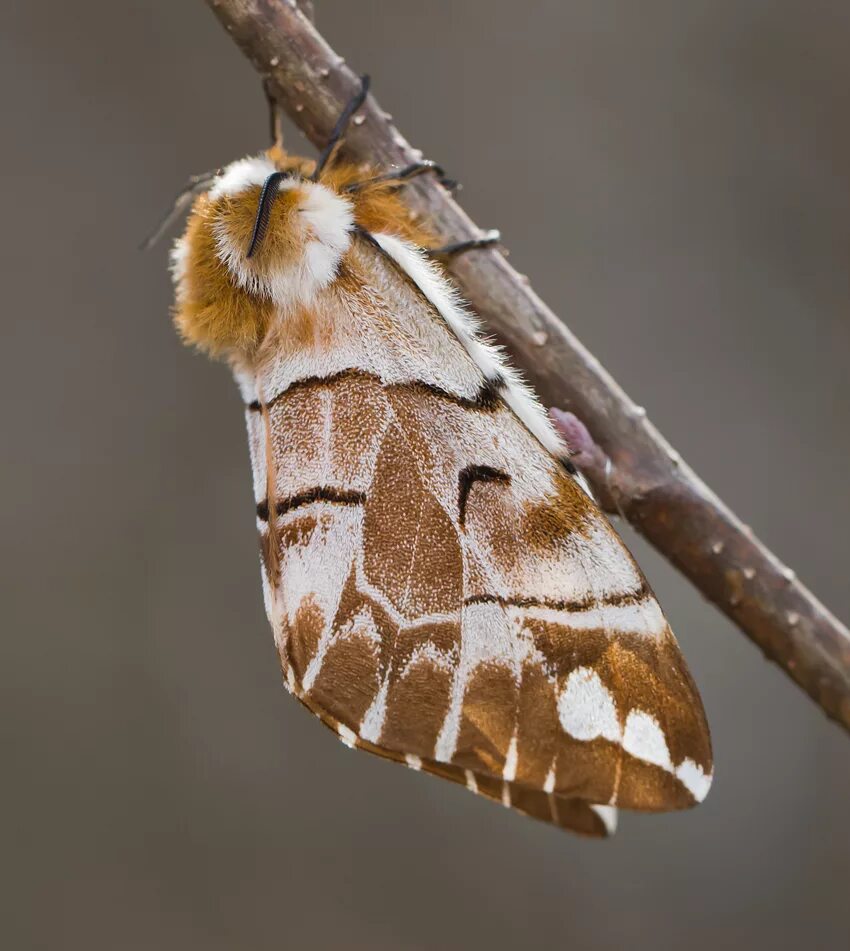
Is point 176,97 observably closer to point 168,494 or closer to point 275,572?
point 168,494

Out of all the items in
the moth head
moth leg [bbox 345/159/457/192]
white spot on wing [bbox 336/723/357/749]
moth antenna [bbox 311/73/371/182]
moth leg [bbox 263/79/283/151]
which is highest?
moth leg [bbox 263/79/283/151]

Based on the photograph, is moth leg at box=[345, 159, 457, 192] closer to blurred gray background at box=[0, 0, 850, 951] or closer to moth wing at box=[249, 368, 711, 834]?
moth wing at box=[249, 368, 711, 834]

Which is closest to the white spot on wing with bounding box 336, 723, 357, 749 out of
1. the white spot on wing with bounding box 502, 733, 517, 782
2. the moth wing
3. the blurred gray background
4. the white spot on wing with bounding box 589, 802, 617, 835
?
the moth wing

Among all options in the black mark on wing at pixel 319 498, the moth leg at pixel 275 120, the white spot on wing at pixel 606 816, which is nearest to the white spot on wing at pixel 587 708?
the white spot on wing at pixel 606 816

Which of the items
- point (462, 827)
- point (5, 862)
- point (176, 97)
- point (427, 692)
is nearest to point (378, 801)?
point (462, 827)

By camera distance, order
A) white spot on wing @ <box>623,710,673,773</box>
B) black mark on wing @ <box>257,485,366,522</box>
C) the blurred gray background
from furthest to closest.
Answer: the blurred gray background
black mark on wing @ <box>257,485,366,522</box>
white spot on wing @ <box>623,710,673,773</box>

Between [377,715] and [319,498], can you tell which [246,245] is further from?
[377,715]

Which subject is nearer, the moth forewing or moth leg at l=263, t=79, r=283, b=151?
the moth forewing
